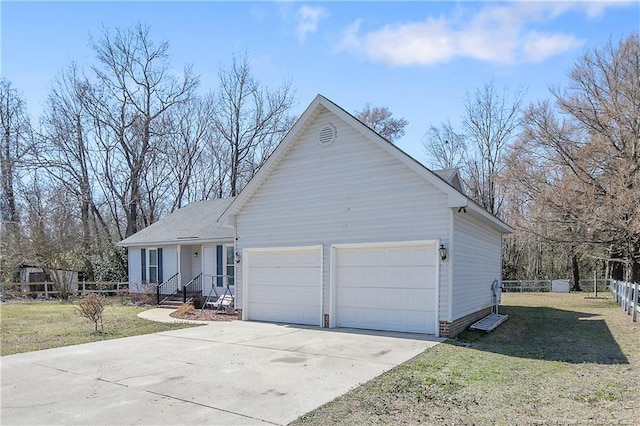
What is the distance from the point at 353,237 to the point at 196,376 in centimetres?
603

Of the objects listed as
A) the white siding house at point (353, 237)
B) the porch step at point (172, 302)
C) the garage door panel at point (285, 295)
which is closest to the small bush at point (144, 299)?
the porch step at point (172, 302)

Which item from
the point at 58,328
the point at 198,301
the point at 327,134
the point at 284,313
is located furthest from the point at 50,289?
the point at 327,134

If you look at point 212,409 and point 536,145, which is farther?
point 536,145

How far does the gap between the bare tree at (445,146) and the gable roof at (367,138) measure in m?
23.4

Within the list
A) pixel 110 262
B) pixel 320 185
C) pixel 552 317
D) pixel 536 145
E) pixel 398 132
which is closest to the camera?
pixel 320 185

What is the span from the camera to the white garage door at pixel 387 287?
11.1 metres

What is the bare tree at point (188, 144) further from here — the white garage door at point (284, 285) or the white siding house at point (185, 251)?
the white garage door at point (284, 285)

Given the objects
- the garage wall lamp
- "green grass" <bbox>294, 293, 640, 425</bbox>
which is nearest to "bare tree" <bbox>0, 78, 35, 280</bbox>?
the garage wall lamp

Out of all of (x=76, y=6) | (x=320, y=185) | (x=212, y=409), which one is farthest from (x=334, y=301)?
(x=76, y=6)

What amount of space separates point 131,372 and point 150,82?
3147 cm

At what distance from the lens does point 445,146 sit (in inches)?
1510

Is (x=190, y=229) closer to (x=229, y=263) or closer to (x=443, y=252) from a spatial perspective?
(x=229, y=263)

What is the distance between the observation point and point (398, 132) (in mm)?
38719

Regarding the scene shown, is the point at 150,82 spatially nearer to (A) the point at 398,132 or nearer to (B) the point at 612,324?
(A) the point at 398,132
